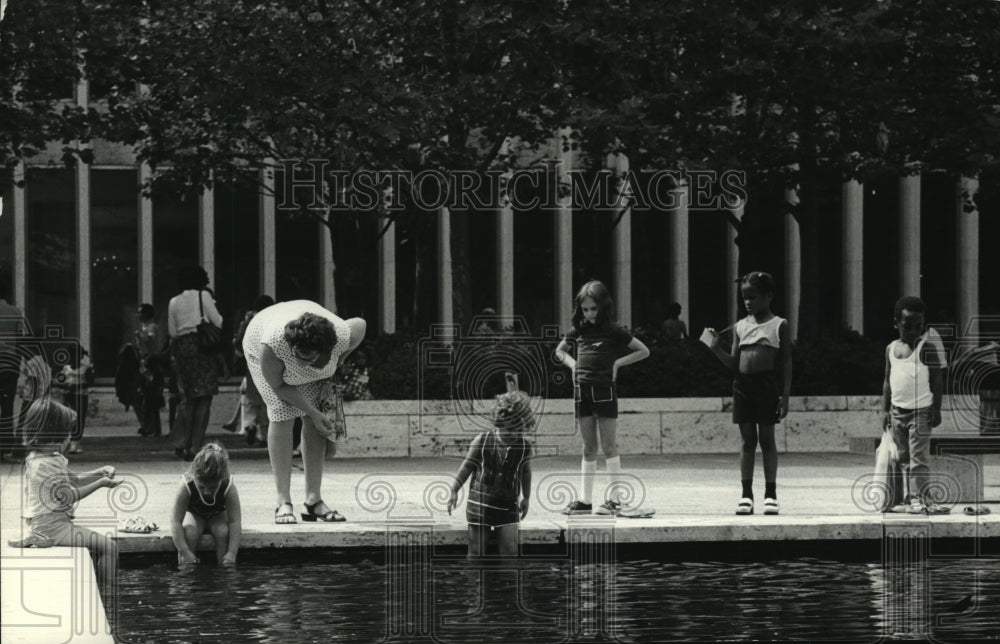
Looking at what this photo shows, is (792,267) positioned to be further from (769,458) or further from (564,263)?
(769,458)

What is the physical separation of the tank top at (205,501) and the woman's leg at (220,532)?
0.12ft

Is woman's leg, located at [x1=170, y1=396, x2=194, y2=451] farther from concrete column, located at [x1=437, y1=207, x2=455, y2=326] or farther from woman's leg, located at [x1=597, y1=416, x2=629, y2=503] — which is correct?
concrete column, located at [x1=437, y1=207, x2=455, y2=326]

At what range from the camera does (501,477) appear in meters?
11.5

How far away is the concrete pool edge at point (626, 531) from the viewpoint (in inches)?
451

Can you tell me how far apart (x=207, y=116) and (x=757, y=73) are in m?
6.60

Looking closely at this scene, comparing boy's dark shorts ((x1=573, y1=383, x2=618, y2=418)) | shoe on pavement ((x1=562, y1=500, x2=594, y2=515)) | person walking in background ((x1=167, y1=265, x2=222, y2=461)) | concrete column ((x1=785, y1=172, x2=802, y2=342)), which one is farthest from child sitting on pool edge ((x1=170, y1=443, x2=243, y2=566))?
concrete column ((x1=785, y1=172, x2=802, y2=342))

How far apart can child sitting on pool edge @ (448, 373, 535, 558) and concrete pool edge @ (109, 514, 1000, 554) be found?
269 mm

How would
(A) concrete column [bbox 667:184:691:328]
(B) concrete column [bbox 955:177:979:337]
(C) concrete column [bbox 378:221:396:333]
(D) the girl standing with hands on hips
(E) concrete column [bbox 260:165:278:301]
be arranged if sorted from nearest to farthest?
(D) the girl standing with hands on hips → (E) concrete column [bbox 260:165:278:301] → (C) concrete column [bbox 378:221:396:333] → (A) concrete column [bbox 667:184:691:328] → (B) concrete column [bbox 955:177:979:337]

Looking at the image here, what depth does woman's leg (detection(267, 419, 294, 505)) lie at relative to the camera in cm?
1209

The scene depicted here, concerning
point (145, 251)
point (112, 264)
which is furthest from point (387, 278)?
point (112, 264)

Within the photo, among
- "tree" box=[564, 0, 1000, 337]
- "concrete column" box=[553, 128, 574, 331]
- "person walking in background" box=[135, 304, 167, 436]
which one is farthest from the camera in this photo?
"concrete column" box=[553, 128, 574, 331]

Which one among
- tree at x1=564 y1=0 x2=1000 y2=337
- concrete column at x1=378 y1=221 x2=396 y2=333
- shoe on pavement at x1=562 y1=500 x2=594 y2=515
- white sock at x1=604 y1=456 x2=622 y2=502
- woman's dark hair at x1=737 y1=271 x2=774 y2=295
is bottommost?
shoe on pavement at x1=562 y1=500 x2=594 y2=515

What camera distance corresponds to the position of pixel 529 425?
38.6 ft

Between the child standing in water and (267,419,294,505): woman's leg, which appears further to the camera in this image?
the child standing in water
